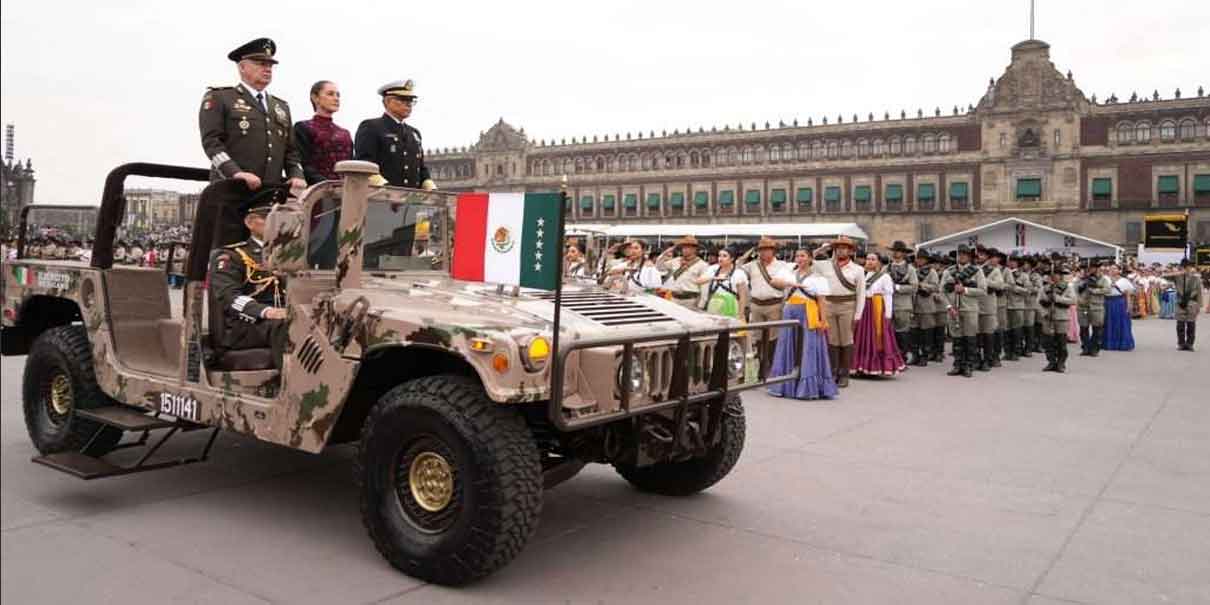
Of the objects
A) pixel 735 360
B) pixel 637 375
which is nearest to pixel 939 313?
pixel 735 360

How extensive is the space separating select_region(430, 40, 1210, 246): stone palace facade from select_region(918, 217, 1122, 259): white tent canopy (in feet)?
33.0

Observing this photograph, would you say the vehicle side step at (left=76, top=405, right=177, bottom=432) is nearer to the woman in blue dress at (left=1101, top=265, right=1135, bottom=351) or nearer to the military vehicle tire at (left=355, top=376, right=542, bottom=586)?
the military vehicle tire at (left=355, top=376, right=542, bottom=586)

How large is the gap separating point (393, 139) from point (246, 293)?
59.7 inches

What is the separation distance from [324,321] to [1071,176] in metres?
62.6

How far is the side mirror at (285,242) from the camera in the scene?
16.7 ft

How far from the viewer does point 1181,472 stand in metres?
6.88

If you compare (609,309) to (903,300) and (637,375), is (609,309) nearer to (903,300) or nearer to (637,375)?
(637,375)

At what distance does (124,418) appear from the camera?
574cm

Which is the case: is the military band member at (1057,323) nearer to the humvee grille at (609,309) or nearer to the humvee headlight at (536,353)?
the humvee grille at (609,309)

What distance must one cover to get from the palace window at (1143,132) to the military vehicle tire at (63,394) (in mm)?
64000

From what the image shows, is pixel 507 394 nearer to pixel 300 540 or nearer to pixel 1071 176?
pixel 300 540

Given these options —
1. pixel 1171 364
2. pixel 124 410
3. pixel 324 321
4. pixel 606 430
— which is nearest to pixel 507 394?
pixel 606 430

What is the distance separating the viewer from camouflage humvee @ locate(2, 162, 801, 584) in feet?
13.4

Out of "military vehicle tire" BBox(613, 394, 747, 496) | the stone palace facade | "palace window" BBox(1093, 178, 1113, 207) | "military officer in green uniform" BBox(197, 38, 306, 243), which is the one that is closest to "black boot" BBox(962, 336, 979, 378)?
"military vehicle tire" BBox(613, 394, 747, 496)
